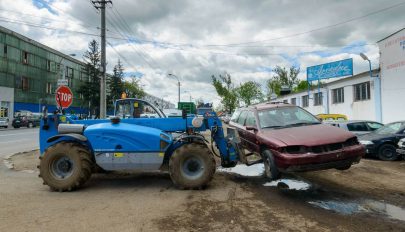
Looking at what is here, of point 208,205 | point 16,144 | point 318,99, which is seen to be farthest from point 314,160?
point 318,99

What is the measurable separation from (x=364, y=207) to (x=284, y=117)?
9.54 ft

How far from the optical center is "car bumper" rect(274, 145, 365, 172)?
20.9ft

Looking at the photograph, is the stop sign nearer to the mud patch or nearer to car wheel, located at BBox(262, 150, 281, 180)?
the mud patch

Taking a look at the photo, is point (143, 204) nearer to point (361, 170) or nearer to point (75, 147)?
point (75, 147)

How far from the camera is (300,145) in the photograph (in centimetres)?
651

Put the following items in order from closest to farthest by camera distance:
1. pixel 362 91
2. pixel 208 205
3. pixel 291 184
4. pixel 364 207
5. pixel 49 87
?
pixel 364 207 < pixel 208 205 < pixel 291 184 < pixel 362 91 < pixel 49 87

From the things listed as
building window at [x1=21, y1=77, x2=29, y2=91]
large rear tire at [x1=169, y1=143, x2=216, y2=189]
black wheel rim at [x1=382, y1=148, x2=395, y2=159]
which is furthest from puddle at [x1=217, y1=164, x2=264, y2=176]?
building window at [x1=21, y1=77, x2=29, y2=91]

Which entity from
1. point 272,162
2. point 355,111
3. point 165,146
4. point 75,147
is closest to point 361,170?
point 272,162

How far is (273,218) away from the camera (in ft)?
17.5

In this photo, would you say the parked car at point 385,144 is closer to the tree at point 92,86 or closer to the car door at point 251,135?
the car door at point 251,135

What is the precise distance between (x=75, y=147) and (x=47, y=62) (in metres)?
60.1

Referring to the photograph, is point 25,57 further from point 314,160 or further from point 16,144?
point 314,160

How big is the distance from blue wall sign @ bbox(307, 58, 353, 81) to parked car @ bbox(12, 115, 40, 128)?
109 ft

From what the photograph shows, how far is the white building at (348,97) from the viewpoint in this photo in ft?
75.7
